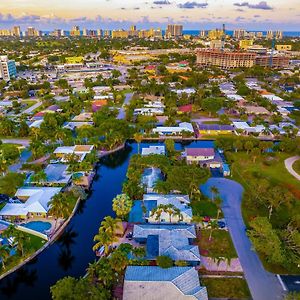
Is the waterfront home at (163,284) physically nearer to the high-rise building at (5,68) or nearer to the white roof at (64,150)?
the white roof at (64,150)

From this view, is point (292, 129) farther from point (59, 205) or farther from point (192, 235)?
point (59, 205)

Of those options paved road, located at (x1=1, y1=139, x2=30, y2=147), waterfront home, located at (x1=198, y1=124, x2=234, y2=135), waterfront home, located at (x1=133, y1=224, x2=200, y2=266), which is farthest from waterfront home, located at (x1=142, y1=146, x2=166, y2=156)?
paved road, located at (x1=1, y1=139, x2=30, y2=147)

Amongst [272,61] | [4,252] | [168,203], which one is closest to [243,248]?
[168,203]

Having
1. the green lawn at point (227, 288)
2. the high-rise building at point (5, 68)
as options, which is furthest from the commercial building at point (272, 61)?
the green lawn at point (227, 288)

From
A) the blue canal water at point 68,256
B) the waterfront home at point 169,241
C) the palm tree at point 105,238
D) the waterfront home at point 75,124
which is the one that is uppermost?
the palm tree at point 105,238

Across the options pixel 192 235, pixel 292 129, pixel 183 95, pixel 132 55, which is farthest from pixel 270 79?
pixel 192 235

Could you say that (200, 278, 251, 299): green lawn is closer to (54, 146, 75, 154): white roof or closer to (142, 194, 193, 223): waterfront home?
(142, 194, 193, 223): waterfront home

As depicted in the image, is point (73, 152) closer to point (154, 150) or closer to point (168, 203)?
point (154, 150)
